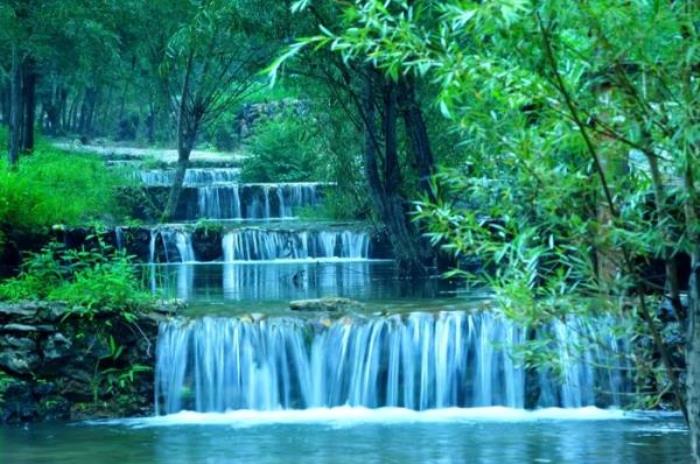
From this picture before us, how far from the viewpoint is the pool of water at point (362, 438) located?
38.2 feet

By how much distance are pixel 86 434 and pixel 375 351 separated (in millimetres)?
3252

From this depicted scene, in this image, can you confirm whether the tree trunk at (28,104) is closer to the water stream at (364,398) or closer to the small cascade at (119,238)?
the small cascade at (119,238)

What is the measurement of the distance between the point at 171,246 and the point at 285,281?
189 inches

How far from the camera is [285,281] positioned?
66.5 ft

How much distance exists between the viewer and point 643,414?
13.6 metres

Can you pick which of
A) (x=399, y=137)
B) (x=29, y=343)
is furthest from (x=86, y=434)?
(x=399, y=137)

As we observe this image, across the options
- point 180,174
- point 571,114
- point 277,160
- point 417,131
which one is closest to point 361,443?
point 571,114

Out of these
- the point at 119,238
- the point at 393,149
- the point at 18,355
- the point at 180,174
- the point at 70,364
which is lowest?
the point at 70,364

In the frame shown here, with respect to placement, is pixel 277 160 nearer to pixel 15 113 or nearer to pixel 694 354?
pixel 15 113

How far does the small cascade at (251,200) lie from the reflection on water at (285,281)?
640 centimetres

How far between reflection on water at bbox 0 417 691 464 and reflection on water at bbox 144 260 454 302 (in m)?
3.90

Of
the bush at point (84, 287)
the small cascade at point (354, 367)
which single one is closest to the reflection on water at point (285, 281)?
the bush at point (84, 287)

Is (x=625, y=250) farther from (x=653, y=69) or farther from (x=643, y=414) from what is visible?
(x=643, y=414)

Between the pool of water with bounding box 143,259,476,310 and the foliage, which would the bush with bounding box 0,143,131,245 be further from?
the foliage
